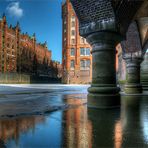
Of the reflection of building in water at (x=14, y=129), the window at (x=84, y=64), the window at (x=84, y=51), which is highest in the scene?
the window at (x=84, y=51)

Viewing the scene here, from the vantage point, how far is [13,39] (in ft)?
186

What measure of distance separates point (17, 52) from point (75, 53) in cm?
1508

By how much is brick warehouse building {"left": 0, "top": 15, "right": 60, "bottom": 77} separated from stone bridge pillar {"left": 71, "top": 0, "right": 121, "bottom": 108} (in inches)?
1755

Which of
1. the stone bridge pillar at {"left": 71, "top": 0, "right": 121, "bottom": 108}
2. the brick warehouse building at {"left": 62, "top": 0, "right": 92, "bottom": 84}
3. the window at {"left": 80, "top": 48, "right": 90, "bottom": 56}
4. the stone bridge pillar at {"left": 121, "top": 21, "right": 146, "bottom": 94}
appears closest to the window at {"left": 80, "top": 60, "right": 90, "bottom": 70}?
the brick warehouse building at {"left": 62, "top": 0, "right": 92, "bottom": 84}

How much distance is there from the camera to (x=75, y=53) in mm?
59438

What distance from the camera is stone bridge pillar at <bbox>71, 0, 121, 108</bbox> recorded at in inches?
260

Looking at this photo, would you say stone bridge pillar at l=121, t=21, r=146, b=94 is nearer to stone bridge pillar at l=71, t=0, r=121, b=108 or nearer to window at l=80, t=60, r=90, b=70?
stone bridge pillar at l=71, t=0, r=121, b=108

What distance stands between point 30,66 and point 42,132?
191ft

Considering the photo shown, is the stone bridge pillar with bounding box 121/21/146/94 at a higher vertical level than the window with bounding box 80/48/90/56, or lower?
lower

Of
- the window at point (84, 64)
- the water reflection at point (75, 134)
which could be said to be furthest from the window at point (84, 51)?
the water reflection at point (75, 134)

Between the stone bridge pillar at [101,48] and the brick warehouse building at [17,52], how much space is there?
4458cm

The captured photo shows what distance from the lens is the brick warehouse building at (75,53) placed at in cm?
5900

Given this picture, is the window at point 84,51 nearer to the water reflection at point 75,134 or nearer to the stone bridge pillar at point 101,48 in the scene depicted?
the stone bridge pillar at point 101,48

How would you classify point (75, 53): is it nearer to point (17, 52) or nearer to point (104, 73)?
point (17, 52)
